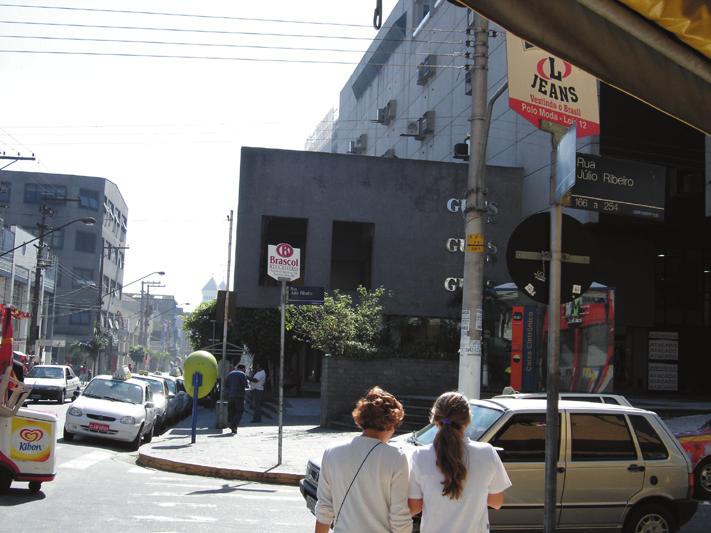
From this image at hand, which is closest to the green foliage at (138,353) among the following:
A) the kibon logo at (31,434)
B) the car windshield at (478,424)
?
the kibon logo at (31,434)

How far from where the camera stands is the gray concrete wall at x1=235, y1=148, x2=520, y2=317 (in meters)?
30.0

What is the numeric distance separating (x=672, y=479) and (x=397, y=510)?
4521mm

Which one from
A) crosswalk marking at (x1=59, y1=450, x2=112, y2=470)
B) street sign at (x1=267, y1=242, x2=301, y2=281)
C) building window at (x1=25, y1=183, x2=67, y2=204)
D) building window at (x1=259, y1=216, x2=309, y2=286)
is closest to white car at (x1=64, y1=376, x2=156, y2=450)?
crosswalk marking at (x1=59, y1=450, x2=112, y2=470)

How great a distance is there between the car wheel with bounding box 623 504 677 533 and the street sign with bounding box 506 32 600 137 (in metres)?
3.91

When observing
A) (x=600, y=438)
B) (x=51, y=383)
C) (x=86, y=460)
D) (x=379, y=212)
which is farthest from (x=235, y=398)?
A: (x=51, y=383)

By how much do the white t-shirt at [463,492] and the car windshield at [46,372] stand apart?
95.4 ft

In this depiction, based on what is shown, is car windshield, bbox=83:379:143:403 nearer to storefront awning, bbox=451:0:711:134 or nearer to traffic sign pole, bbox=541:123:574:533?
traffic sign pole, bbox=541:123:574:533

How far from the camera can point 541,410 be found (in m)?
7.70

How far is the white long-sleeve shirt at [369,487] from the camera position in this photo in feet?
13.8

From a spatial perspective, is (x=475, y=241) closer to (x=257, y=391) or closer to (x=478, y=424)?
(x=478, y=424)

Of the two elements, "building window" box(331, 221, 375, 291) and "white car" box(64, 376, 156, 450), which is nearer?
"white car" box(64, 376, 156, 450)

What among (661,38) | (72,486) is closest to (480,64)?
(72,486)

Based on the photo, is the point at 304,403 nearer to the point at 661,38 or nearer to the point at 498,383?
the point at 498,383

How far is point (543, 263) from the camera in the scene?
588cm
